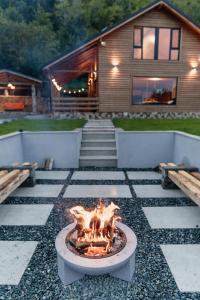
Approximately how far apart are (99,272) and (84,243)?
30cm

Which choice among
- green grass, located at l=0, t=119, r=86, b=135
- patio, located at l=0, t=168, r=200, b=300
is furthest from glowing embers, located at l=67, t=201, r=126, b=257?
green grass, located at l=0, t=119, r=86, b=135

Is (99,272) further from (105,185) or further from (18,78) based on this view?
(18,78)

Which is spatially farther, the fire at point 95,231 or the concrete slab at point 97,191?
the concrete slab at point 97,191

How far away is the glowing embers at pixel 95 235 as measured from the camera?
2.14 metres

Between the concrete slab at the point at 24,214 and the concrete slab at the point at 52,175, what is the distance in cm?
163

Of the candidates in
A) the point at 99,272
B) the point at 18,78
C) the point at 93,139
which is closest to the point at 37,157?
the point at 93,139

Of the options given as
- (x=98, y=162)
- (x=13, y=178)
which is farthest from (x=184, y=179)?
(x=13, y=178)

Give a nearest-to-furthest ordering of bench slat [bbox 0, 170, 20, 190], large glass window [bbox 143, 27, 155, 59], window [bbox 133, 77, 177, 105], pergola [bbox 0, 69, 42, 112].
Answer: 1. bench slat [bbox 0, 170, 20, 190]
2. large glass window [bbox 143, 27, 155, 59]
3. window [bbox 133, 77, 177, 105]
4. pergola [bbox 0, 69, 42, 112]

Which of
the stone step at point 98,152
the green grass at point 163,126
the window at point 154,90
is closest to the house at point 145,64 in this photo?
the window at point 154,90

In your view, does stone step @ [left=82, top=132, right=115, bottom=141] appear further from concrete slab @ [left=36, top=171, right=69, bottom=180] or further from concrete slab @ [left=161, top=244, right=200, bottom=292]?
concrete slab @ [left=161, top=244, right=200, bottom=292]

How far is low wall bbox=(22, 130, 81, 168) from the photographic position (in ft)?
20.8

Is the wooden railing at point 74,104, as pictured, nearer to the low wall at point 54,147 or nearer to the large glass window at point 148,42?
the large glass window at point 148,42

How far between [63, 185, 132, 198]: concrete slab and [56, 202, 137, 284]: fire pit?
1.96 meters

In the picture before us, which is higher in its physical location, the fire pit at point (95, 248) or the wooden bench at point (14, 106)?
the wooden bench at point (14, 106)
